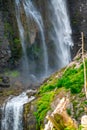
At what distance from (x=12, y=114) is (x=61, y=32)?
708 inches

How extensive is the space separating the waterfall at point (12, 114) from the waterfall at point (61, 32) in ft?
46.2

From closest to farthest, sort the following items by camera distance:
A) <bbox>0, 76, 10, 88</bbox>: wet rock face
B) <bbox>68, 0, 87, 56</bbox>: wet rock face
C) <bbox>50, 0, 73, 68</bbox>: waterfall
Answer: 1. <bbox>0, 76, 10, 88</bbox>: wet rock face
2. <bbox>50, 0, 73, 68</bbox>: waterfall
3. <bbox>68, 0, 87, 56</bbox>: wet rock face

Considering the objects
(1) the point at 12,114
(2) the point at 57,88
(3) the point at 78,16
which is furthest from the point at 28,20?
(2) the point at 57,88

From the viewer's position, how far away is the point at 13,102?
20.8 m

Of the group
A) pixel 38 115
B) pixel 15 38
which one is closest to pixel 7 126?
pixel 38 115

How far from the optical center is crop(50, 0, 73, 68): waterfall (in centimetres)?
3531

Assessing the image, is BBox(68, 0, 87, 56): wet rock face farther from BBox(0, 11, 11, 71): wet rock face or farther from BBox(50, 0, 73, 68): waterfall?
BBox(0, 11, 11, 71): wet rock face

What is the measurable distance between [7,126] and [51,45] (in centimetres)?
1566

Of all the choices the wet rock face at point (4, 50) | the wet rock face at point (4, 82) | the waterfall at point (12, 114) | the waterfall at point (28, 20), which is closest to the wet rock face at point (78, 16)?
the waterfall at point (28, 20)

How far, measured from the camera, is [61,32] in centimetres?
3700

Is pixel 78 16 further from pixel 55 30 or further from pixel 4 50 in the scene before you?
pixel 4 50

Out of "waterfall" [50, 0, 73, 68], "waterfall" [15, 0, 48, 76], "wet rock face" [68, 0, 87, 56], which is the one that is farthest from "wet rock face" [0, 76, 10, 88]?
"wet rock face" [68, 0, 87, 56]

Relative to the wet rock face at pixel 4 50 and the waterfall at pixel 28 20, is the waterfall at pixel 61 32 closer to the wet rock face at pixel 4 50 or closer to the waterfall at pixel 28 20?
the waterfall at pixel 28 20

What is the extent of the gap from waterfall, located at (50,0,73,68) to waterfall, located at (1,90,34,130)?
1409cm
